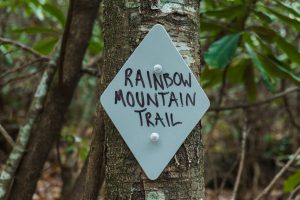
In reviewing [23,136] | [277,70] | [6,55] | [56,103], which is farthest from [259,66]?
[6,55]

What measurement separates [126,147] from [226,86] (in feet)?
7.98

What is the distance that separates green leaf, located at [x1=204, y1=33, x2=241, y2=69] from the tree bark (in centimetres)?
45

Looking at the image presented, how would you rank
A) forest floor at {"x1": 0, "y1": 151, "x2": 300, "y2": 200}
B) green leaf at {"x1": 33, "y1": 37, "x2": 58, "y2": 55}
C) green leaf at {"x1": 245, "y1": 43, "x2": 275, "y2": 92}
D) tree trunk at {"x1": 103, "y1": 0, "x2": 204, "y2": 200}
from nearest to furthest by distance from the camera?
tree trunk at {"x1": 103, "y1": 0, "x2": 204, "y2": 200}
green leaf at {"x1": 245, "y1": 43, "x2": 275, "y2": 92}
green leaf at {"x1": 33, "y1": 37, "x2": 58, "y2": 55}
forest floor at {"x1": 0, "y1": 151, "x2": 300, "y2": 200}

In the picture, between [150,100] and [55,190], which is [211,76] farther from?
[55,190]

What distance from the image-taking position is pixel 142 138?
96cm

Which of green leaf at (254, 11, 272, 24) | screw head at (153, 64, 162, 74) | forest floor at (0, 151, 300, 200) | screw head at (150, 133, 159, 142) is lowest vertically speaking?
forest floor at (0, 151, 300, 200)

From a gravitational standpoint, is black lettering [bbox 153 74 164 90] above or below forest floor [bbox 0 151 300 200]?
above

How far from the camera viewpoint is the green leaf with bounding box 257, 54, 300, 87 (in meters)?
1.79

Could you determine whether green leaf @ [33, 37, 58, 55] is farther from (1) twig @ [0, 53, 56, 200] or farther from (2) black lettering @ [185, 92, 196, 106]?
(2) black lettering @ [185, 92, 196, 106]

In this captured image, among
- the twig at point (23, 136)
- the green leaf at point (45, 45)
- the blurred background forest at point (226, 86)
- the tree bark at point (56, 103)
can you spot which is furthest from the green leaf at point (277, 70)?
the green leaf at point (45, 45)

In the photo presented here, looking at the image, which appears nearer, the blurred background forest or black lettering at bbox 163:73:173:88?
black lettering at bbox 163:73:173:88

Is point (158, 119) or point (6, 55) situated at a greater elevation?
point (158, 119)

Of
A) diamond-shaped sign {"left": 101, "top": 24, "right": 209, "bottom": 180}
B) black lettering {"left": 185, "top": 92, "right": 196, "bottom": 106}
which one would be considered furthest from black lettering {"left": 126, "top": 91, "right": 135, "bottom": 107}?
black lettering {"left": 185, "top": 92, "right": 196, "bottom": 106}

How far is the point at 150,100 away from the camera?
3.17 feet
